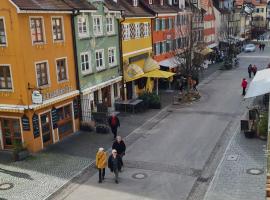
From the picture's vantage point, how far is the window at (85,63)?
25483 millimetres

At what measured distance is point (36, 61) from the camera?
2105 centimetres

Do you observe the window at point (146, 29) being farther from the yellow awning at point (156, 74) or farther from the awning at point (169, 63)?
the awning at point (169, 63)

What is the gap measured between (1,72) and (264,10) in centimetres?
10864

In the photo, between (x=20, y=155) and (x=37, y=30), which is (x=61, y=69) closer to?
(x=37, y=30)

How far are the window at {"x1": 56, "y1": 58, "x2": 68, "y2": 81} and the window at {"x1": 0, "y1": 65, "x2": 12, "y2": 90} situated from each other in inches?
119

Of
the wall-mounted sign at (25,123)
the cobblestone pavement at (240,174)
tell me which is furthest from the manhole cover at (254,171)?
the wall-mounted sign at (25,123)

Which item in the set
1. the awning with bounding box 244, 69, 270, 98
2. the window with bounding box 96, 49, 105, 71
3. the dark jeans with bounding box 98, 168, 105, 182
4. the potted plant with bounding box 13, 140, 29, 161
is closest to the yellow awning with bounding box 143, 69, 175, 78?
the window with bounding box 96, 49, 105, 71

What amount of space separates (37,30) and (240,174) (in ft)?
41.4

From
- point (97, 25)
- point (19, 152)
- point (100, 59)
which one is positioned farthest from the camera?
point (100, 59)

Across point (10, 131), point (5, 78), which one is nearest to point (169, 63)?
point (10, 131)

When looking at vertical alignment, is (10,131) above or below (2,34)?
below

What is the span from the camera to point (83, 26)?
83.6 feet

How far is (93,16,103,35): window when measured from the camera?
26875mm

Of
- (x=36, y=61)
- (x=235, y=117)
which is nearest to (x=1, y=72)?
(x=36, y=61)
